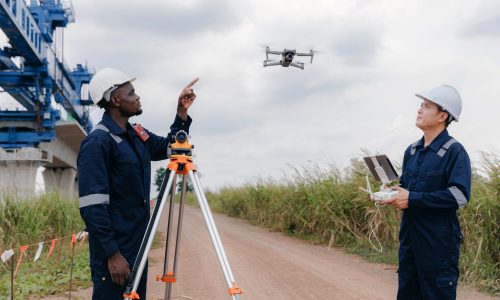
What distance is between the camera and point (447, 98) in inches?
147

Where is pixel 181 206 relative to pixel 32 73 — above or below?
below

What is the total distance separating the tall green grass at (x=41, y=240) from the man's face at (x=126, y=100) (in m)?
3.84

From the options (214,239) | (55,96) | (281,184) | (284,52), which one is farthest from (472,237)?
(55,96)

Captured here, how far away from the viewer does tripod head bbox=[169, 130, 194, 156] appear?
11.8 ft

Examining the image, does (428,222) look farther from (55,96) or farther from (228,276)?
(55,96)

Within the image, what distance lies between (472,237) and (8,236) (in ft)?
24.5

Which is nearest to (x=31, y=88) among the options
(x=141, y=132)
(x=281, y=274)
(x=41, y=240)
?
(x=41, y=240)

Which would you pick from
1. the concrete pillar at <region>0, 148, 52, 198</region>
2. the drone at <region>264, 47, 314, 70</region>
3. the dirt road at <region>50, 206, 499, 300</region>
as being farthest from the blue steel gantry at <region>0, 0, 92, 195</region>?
the drone at <region>264, 47, 314, 70</region>

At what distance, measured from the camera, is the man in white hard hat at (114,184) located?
3.24 meters

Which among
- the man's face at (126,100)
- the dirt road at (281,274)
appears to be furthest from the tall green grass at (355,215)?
the man's face at (126,100)

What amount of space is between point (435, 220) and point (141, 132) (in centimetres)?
206

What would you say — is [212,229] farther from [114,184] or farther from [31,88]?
[31,88]

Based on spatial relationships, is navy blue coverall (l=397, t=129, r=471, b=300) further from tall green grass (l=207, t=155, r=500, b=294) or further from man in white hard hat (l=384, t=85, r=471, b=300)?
tall green grass (l=207, t=155, r=500, b=294)

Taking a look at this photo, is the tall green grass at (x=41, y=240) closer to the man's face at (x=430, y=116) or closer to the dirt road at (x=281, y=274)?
the dirt road at (x=281, y=274)
